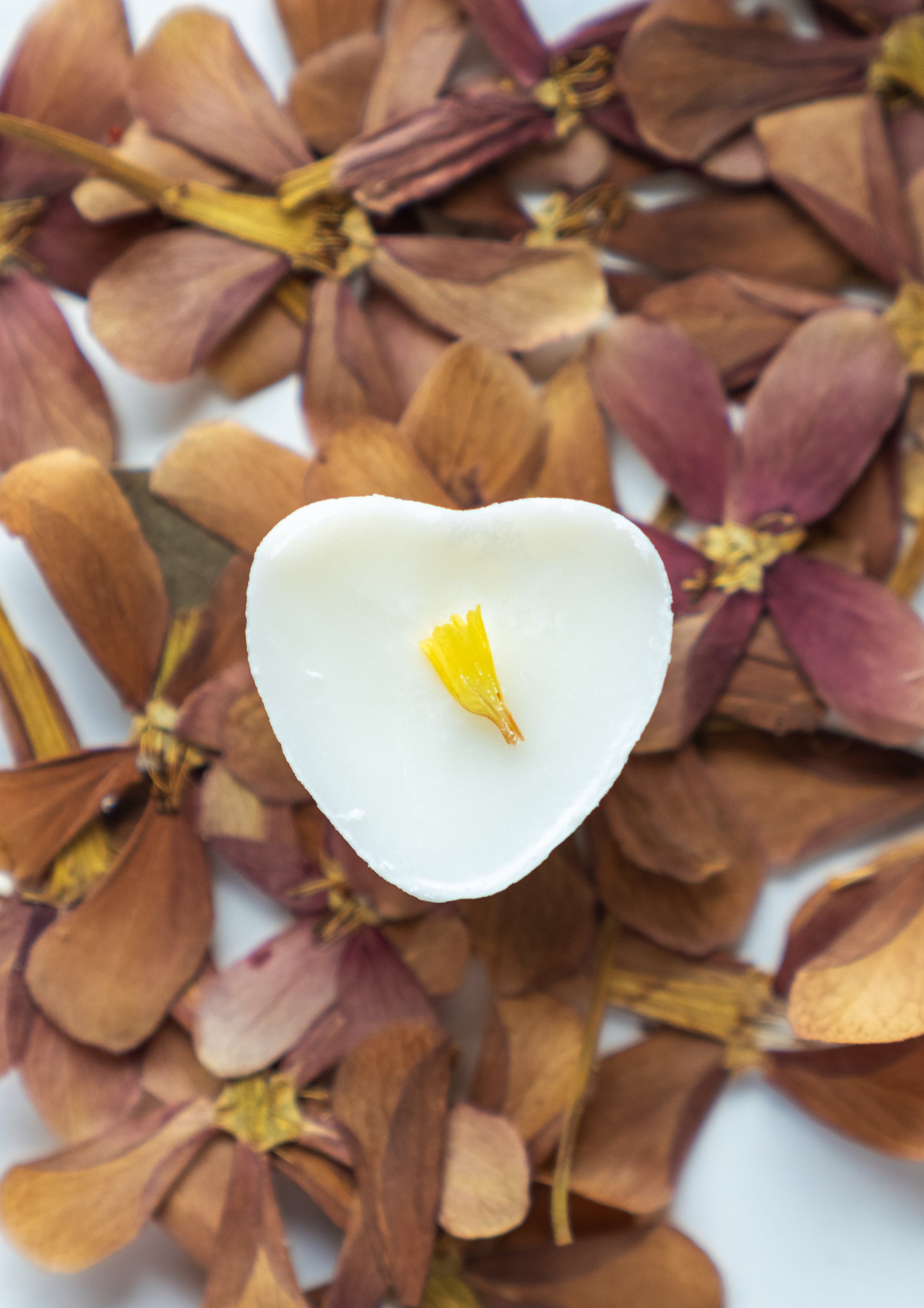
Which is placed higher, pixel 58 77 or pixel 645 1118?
pixel 58 77

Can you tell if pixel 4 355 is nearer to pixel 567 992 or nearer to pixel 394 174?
pixel 394 174

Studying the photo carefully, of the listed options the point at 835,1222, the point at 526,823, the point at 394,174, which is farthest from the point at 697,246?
the point at 835,1222

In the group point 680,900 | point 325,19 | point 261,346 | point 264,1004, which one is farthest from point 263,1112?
point 325,19

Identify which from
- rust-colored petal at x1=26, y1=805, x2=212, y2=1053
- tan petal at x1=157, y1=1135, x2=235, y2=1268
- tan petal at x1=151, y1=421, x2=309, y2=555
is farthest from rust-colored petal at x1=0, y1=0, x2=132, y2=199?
tan petal at x1=157, y1=1135, x2=235, y2=1268

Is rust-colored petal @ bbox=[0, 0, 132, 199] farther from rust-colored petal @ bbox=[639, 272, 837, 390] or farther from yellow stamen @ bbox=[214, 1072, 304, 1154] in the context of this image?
Result: yellow stamen @ bbox=[214, 1072, 304, 1154]

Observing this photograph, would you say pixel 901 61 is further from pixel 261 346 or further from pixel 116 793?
pixel 116 793

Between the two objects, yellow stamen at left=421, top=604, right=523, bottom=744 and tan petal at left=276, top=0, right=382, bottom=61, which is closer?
yellow stamen at left=421, top=604, right=523, bottom=744
